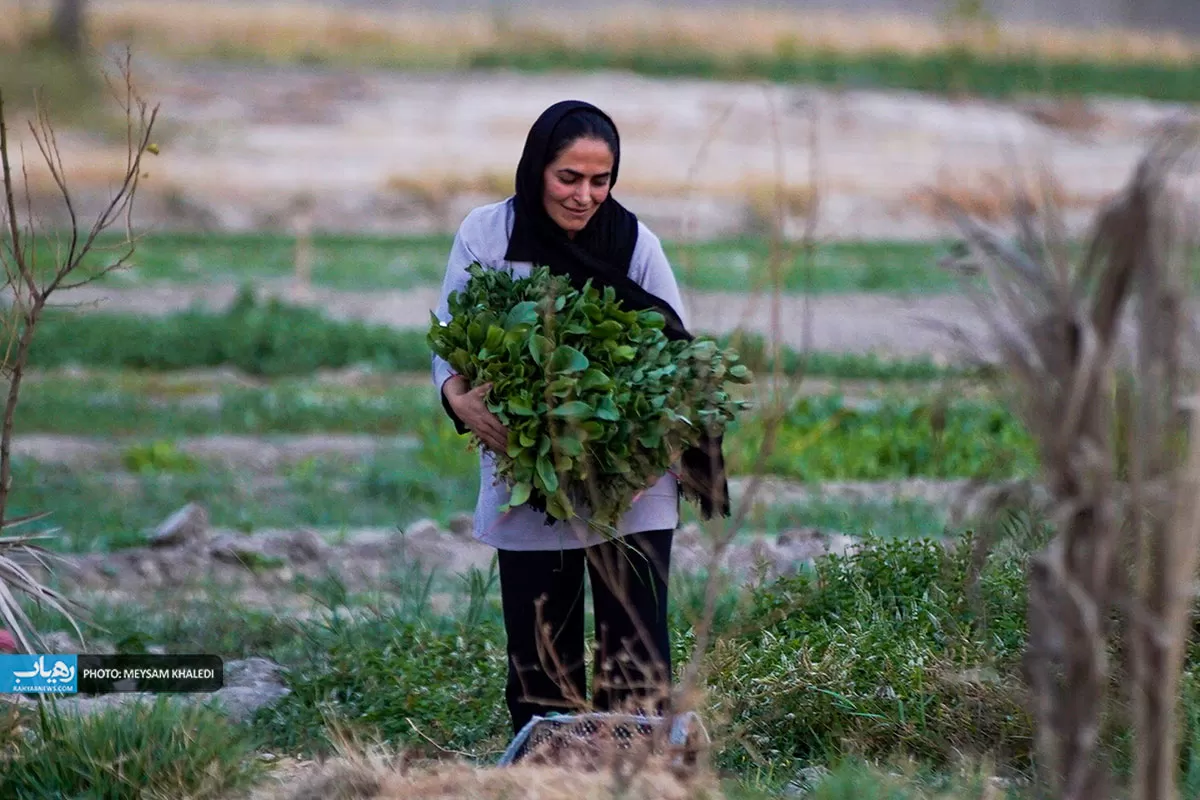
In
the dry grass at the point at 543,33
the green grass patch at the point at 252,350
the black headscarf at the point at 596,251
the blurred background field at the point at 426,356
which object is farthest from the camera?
the dry grass at the point at 543,33

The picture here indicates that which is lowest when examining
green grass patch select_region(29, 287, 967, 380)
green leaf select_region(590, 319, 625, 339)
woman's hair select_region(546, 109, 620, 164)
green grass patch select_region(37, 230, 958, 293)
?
green grass patch select_region(29, 287, 967, 380)

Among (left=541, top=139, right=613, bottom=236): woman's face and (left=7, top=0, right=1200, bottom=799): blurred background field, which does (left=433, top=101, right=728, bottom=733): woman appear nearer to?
(left=541, top=139, right=613, bottom=236): woman's face

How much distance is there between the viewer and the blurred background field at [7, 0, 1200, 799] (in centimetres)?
427

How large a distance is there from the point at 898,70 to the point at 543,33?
8289 mm

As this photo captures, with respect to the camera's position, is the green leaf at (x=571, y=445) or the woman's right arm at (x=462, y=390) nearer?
the green leaf at (x=571, y=445)

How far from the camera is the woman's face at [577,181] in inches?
150

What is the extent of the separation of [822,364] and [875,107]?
66.7 feet

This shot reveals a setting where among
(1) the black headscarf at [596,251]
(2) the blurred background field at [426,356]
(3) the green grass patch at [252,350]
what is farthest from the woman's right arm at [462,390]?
(3) the green grass patch at [252,350]

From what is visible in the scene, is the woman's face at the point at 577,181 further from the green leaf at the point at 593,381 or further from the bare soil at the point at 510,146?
the bare soil at the point at 510,146

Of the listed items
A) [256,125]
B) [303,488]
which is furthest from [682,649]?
[256,125]

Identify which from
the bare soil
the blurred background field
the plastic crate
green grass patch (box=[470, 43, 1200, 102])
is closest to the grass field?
green grass patch (box=[470, 43, 1200, 102])

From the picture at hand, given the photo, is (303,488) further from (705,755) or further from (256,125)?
(256,125)

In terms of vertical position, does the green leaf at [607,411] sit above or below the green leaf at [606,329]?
below

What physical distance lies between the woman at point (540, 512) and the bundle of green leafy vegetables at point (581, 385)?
73 millimetres
